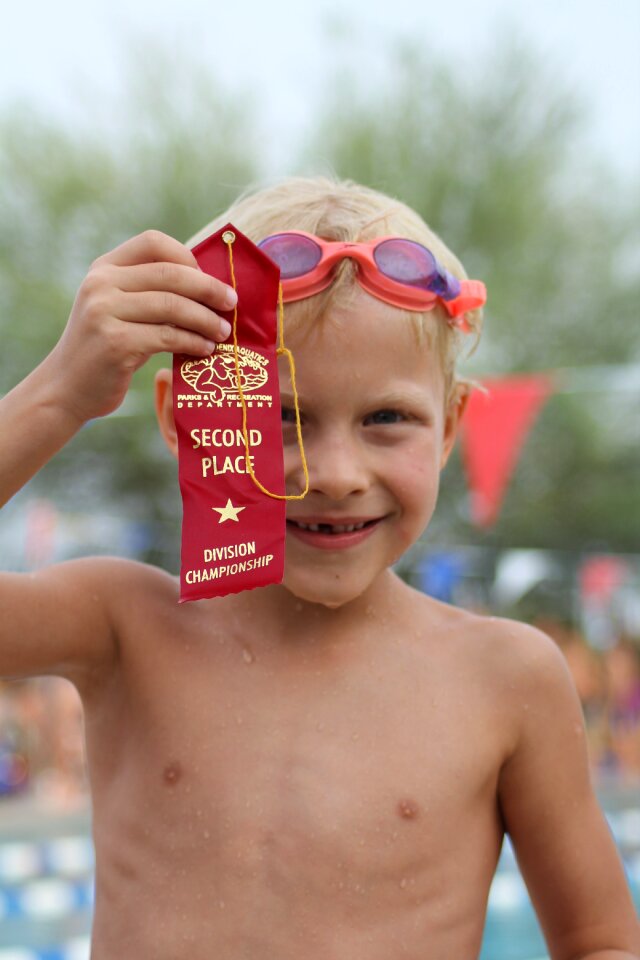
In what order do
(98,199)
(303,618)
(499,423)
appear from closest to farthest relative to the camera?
(303,618)
(499,423)
(98,199)

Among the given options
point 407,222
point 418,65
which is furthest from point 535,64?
point 407,222

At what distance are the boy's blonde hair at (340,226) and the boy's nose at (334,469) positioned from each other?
0.57 feet

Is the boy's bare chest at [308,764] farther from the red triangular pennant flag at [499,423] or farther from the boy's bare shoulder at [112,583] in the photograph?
the red triangular pennant flag at [499,423]

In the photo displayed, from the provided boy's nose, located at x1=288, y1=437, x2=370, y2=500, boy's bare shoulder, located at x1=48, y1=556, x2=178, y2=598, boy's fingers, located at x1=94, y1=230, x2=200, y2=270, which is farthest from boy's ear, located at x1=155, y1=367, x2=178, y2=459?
boy's fingers, located at x1=94, y1=230, x2=200, y2=270

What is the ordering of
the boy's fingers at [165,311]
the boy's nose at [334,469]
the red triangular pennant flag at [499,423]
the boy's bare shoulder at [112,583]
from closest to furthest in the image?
the boy's fingers at [165,311] → the boy's nose at [334,469] → the boy's bare shoulder at [112,583] → the red triangular pennant flag at [499,423]

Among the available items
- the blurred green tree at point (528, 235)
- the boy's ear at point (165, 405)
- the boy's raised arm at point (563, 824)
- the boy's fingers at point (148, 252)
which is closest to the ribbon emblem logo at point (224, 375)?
the boy's fingers at point (148, 252)

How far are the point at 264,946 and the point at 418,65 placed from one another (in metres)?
23.1

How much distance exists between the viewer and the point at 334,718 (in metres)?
1.69

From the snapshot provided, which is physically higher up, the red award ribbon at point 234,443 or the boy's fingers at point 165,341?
the boy's fingers at point 165,341

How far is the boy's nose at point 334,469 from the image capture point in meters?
1.54

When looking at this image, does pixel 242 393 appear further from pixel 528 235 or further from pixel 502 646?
pixel 528 235

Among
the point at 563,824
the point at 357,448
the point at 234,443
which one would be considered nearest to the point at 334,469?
the point at 357,448

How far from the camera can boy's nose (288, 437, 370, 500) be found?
154cm

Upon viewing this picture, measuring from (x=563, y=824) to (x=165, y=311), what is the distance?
0.99m
